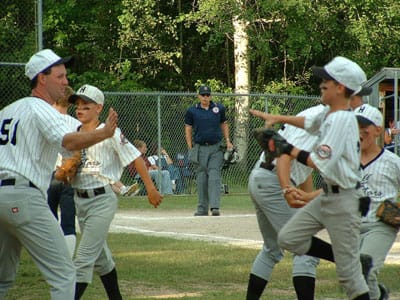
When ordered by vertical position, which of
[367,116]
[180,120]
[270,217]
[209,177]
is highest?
[367,116]

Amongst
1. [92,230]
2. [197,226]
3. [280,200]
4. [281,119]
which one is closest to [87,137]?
[281,119]

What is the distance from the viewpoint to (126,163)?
8.77m

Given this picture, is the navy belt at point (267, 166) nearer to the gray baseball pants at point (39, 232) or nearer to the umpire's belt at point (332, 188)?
the umpire's belt at point (332, 188)

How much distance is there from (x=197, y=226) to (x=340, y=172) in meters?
9.18

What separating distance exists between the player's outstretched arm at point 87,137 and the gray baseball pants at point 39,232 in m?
0.38

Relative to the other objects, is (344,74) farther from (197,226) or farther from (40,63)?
(197,226)

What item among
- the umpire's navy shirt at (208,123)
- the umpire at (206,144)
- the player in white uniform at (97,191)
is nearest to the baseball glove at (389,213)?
the player in white uniform at (97,191)

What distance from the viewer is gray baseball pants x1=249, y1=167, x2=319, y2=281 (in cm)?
824

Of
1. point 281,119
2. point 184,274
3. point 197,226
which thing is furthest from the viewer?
point 197,226

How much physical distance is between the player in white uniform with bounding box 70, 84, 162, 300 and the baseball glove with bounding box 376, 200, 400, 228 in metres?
1.76

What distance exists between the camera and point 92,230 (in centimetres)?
859

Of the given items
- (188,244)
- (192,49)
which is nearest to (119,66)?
(192,49)

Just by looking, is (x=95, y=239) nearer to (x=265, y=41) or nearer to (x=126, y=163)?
(x=126, y=163)

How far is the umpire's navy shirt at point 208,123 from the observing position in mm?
18641
